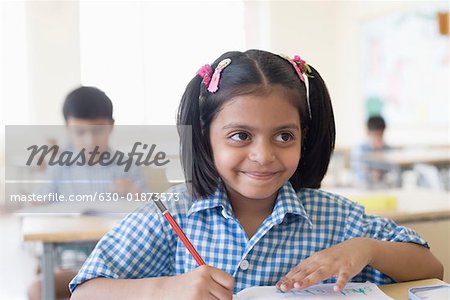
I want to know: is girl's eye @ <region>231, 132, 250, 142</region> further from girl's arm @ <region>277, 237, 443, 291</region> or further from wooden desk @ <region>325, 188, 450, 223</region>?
wooden desk @ <region>325, 188, 450, 223</region>

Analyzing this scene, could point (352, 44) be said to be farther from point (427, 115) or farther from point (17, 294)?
point (17, 294)

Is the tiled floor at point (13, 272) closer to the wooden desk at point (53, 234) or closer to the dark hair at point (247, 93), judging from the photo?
the wooden desk at point (53, 234)

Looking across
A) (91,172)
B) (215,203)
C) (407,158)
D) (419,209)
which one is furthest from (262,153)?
(407,158)

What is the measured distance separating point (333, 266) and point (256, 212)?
0.62ft

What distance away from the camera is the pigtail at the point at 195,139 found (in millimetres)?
1005

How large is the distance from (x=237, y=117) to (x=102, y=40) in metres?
3.57

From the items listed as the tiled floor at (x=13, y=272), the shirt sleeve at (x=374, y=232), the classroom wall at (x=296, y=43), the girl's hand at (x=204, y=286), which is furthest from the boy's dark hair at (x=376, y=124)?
the girl's hand at (x=204, y=286)

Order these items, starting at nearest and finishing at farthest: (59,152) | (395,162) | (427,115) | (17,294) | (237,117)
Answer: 1. (237,117)
2. (59,152)
3. (17,294)
4. (395,162)
5. (427,115)

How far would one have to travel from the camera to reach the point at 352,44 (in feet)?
20.5

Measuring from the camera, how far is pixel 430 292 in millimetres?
888

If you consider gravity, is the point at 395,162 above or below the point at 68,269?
above

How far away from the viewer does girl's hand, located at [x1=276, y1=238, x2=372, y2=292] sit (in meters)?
0.86

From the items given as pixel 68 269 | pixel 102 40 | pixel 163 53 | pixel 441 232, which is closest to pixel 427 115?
pixel 163 53

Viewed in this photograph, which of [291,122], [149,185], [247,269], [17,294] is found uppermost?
[291,122]
